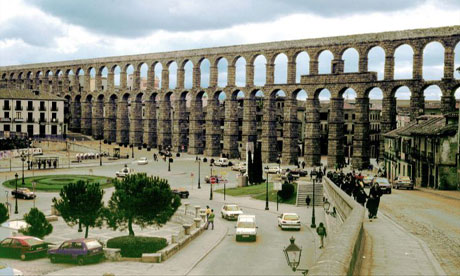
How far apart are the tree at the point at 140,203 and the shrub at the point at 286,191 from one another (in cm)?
2153

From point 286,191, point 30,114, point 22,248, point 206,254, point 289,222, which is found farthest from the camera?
point 30,114

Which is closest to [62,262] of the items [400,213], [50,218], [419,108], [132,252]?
[132,252]

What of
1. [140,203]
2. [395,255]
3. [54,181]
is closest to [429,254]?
[395,255]

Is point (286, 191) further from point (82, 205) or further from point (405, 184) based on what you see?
point (82, 205)

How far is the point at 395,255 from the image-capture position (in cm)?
1756

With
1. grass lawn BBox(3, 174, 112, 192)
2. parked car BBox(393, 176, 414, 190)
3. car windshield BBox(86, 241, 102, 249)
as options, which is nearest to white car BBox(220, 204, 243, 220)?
parked car BBox(393, 176, 414, 190)

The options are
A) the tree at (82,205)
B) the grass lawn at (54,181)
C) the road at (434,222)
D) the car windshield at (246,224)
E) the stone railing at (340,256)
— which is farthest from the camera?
the grass lawn at (54,181)

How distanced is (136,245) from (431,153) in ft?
114

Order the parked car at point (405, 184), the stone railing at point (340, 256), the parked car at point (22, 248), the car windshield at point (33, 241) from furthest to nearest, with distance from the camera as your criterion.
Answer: the parked car at point (405, 184)
the car windshield at point (33, 241)
the parked car at point (22, 248)
the stone railing at point (340, 256)

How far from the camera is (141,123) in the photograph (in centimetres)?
12862

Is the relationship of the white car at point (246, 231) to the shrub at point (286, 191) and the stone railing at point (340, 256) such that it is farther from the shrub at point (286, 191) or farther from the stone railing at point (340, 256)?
the stone railing at point (340, 256)

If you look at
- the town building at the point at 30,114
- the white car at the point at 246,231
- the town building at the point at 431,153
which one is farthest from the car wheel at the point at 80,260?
the town building at the point at 30,114

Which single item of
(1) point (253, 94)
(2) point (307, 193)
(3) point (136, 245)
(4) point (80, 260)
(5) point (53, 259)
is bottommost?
(5) point (53, 259)

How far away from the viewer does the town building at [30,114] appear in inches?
4326
